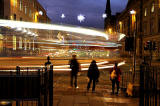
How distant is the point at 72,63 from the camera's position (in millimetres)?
10906

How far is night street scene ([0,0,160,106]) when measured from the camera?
492 cm

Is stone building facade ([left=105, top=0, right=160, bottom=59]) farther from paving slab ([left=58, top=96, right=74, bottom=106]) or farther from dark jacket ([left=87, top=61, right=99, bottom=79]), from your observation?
paving slab ([left=58, top=96, right=74, bottom=106])

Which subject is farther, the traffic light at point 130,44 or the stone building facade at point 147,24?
the stone building facade at point 147,24

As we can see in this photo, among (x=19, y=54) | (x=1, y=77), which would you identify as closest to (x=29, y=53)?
(x=19, y=54)

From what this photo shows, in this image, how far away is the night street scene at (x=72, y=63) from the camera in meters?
4.92

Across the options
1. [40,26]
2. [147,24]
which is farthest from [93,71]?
[147,24]

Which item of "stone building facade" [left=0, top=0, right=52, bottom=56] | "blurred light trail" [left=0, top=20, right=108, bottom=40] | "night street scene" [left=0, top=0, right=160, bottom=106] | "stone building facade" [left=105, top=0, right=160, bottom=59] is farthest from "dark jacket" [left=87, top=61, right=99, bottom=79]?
"stone building facade" [left=105, top=0, right=160, bottom=59]

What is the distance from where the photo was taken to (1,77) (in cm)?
477

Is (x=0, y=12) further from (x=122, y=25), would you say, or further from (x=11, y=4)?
(x=122, y=25)

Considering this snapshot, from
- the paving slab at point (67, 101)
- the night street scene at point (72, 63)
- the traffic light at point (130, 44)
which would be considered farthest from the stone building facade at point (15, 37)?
the paving slab at point (67, 101)

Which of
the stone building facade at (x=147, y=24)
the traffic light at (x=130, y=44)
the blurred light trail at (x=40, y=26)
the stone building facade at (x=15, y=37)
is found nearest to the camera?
the traffic light at (x=130, y=44)

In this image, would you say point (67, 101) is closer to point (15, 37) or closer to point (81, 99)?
point (81, 99)

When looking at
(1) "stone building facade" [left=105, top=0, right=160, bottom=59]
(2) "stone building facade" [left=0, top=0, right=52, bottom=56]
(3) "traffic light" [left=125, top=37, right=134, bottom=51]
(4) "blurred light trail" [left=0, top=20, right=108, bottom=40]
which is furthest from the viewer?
(1) "stone building facade" [left=105, top=0, right=160, bottom=59]

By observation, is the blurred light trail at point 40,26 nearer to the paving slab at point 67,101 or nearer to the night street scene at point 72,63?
the night street scene at point 72,63
